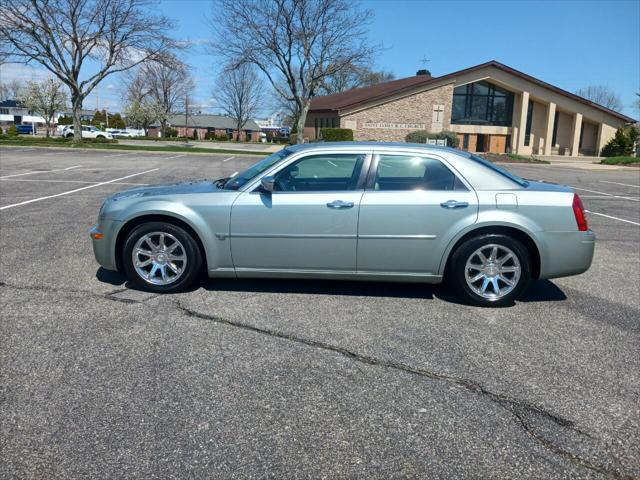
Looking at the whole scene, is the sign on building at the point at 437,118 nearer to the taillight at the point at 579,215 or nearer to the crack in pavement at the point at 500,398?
the taillight at the point at 579,215

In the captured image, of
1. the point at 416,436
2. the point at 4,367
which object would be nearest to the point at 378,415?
the point at 416,436

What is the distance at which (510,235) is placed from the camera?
5.05 meters

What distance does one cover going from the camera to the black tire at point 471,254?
4992 mm

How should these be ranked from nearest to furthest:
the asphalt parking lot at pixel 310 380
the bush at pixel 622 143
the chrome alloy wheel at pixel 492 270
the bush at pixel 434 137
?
the asphalt parking lot at pixel 310 380
the chrome alloy wheel at pixel 492 270
the bush at pixel 434 137
the bush at pixel 622 143

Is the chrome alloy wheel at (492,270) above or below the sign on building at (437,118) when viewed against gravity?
below

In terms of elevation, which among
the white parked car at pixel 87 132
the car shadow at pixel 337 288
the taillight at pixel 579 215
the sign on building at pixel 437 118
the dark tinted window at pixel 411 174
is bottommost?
the car shadow at pixel 337 288

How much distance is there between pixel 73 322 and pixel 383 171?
3.02 m

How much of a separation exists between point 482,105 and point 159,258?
45.0m

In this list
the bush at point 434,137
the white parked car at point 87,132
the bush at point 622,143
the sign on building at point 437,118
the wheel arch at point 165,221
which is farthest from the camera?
the white parked car at point 87,132

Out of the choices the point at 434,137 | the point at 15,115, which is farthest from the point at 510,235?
the point at 15,115

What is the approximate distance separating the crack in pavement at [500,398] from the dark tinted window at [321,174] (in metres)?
1.50

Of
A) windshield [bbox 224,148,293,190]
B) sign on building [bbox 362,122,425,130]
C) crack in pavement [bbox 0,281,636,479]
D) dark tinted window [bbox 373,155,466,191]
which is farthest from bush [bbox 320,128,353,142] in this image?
crack in pavement [bbox 0,281,636,479]

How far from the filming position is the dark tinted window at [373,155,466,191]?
201 inches

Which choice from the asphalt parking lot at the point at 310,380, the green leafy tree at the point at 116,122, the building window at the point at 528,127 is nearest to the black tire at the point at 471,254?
the asphalt parking lot at the point at 310,380
